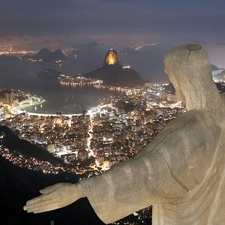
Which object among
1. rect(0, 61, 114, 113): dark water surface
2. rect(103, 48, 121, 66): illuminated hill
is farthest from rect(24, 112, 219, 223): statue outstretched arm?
rect(103, 48, 121, 66): illuminated hill

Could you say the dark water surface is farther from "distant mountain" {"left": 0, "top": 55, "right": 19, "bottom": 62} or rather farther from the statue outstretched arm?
the statue outstretched arm

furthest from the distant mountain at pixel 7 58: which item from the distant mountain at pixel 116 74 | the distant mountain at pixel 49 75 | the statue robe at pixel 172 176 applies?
the statue robe at pixel 172 176

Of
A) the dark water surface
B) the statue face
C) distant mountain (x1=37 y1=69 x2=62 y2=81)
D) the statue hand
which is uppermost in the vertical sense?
the statue face

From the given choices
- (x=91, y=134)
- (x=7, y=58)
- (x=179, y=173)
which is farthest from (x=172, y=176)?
(x=7, y=58)

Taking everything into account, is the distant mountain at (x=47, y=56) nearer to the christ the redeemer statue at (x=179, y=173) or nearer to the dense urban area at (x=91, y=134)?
the dense urban area at (x=91, y=134)

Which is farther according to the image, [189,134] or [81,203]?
[81,203]

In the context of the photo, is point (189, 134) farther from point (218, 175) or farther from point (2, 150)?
point (2, 150)

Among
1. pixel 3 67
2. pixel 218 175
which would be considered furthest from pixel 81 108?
pixel 3 67
